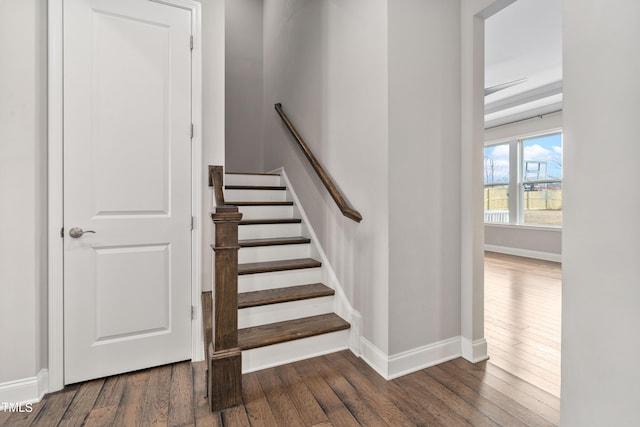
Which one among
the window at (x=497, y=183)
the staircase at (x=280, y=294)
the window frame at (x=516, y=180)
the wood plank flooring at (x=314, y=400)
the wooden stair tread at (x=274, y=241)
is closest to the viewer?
the wood plank flooring at (x=314, y=400)

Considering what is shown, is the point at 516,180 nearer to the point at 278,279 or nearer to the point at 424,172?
the point at 424,172

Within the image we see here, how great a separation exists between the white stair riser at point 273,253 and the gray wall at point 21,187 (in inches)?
51.9

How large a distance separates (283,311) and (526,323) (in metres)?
2.11

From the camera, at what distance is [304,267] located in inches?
104

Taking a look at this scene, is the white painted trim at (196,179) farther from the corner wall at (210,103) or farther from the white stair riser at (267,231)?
the white stair riser at (267,231)

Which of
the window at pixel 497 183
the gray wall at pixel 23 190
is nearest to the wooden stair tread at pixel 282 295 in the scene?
the gray wall at pixel 23 190

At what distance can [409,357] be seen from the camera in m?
2.04

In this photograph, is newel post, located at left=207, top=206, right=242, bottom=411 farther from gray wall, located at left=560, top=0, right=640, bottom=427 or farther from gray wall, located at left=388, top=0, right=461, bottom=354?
gray wall, located at left=560, top=0, right=640, bottom=427

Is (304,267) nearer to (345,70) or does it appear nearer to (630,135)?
(345,70)

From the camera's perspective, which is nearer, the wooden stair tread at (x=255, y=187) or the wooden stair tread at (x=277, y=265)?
the wooden stair tread at (x=277, y=265)

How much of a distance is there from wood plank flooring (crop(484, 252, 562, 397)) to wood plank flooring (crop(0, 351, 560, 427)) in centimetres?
17

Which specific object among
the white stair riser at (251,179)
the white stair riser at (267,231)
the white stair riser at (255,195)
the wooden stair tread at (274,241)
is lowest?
the wooden stair tread at (274,241)

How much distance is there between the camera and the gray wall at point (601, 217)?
1.03 m

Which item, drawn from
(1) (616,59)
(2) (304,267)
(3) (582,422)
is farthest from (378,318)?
(1) (616,59)
